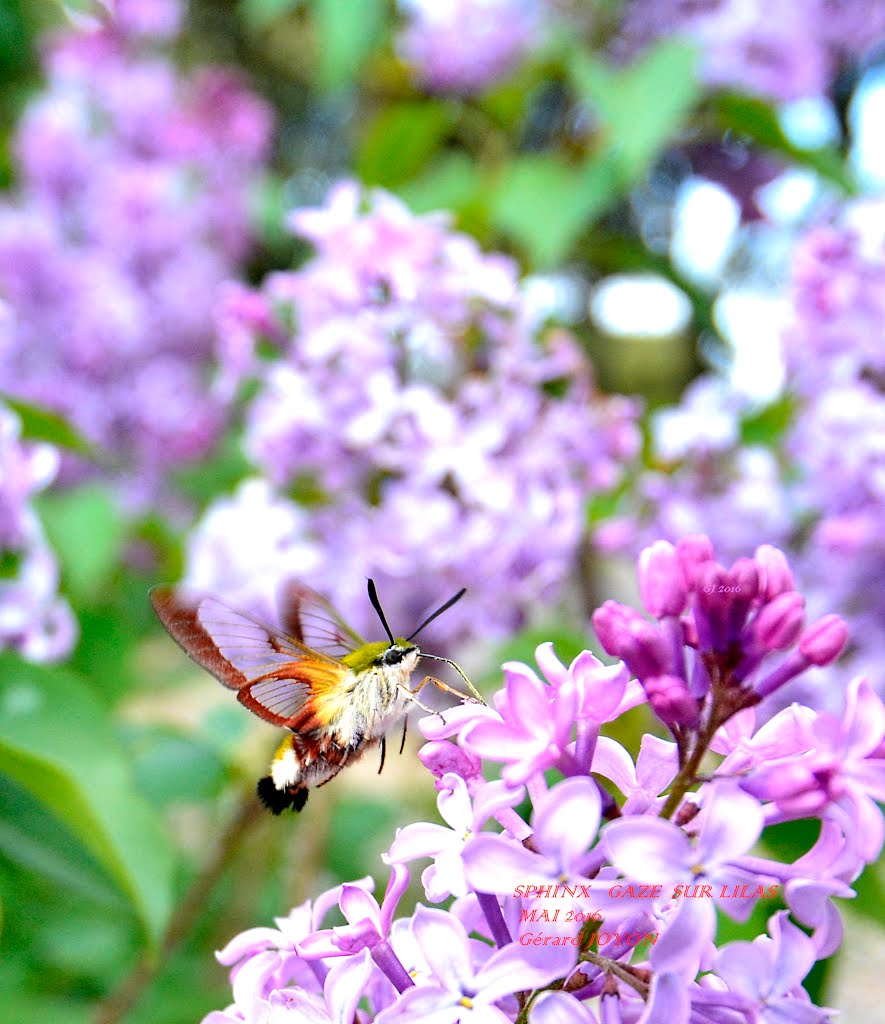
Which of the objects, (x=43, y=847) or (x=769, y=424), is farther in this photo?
(x=769, y=424)

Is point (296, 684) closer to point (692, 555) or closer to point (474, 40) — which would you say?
point (692, 555)

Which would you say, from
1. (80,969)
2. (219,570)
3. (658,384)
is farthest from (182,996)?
(658,384)

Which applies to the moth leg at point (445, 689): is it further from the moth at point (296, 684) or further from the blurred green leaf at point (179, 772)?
the blurred green leaf at point (179, 772)

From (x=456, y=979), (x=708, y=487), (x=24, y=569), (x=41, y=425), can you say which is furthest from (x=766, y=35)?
(x=456, y=979)

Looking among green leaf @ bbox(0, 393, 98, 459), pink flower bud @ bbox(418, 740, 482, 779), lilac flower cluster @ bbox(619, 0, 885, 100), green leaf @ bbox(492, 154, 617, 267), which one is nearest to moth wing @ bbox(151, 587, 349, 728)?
pink flower bud @ bbox(418, 740, 482, 779)

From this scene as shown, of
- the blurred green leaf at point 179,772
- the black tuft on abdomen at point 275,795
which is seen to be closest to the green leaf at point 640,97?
the blurred green leaf at point 179,772

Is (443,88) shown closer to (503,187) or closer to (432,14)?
(432,14)
